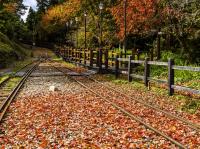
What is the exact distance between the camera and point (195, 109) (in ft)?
41.2

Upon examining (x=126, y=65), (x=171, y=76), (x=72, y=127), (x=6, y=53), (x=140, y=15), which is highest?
(x=140, y=15)

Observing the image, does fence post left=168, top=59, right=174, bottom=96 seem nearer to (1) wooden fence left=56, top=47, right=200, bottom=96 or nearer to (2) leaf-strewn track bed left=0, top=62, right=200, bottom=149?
(1) wooden fence left=56, top=47, right=200, bottom=96

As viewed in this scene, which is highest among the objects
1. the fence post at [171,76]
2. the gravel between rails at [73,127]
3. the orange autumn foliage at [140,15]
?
the orange autumn foliage at [140,15]

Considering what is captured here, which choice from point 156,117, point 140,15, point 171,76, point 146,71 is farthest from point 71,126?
point 140,15

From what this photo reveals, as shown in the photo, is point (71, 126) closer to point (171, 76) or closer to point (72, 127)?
point (72, 127)

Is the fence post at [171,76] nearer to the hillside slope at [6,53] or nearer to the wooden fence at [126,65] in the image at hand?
Result: the wooden fence at [126,65]

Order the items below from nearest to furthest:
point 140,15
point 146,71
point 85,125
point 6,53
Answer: point 85,125 < point 146,71 < point 140,15 < point 6,53

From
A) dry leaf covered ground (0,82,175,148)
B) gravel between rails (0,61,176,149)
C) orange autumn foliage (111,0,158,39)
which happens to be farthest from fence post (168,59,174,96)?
orange autumn foliage (111,0,158,39)

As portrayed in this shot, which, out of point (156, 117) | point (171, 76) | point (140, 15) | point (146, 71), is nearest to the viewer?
point (156, 117)

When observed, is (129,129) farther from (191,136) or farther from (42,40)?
(42,40)

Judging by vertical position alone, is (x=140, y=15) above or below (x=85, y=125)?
above

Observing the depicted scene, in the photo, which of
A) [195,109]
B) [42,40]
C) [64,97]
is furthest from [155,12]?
[42,40]

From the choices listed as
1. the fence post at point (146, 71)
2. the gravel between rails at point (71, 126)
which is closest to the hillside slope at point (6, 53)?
the fence post at point (146, 71)

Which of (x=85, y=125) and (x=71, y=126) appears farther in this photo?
(x=85, y=125)
